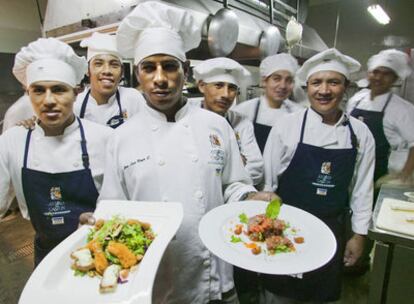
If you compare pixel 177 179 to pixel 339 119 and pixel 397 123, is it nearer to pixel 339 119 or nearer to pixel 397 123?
pixel 339 119

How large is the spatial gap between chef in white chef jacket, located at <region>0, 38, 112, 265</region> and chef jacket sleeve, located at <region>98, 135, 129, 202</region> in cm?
17

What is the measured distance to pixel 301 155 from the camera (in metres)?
1.61

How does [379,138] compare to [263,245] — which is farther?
[379,138]

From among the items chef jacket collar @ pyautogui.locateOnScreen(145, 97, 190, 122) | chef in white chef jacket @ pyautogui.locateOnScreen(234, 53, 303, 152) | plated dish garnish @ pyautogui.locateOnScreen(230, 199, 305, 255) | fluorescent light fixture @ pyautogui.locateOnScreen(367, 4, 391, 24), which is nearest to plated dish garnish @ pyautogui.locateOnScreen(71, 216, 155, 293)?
plated dish garnish @ pyautogui.locateOnScreen(230, 199, 305, 255)

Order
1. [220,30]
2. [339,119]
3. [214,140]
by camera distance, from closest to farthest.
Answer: [214,140], [339,119], [220,30]

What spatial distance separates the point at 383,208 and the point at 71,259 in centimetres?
131

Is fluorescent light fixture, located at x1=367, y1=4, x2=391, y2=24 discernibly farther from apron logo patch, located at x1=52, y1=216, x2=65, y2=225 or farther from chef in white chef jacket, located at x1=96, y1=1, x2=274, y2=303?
apron logo patch, located at x1=52, y1=216, x2=65, y2=225

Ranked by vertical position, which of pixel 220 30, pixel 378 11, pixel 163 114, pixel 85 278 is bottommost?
pixel 85 278

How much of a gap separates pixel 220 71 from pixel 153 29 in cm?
99

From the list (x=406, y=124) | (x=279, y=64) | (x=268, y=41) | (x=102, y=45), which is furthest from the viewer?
(x=268, y=41)

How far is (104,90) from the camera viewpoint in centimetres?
194

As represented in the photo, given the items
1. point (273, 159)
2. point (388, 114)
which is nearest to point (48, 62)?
point (273, 159)

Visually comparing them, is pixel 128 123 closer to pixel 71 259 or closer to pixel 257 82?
pixel 71 259

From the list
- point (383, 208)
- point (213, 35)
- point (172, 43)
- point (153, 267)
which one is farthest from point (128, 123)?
point (213, 35)
